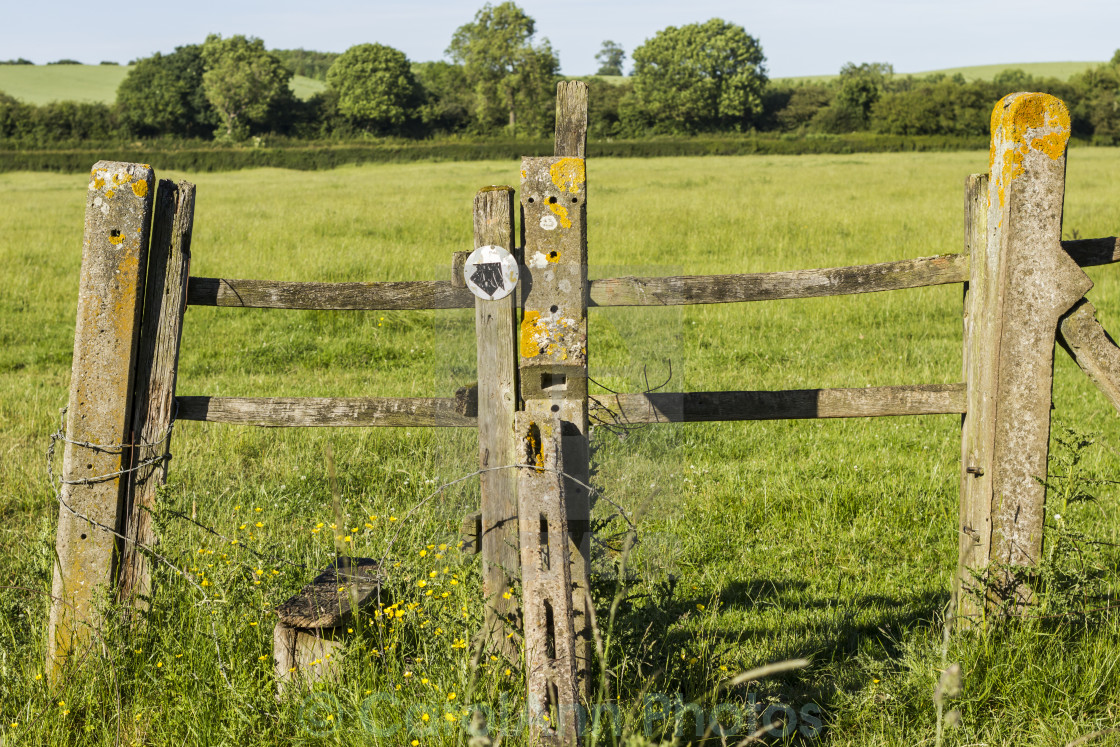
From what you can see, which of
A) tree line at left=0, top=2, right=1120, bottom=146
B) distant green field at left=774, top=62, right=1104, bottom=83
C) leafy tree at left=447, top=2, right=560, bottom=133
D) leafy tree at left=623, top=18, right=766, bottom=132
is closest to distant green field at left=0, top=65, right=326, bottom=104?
tree line at left=0, top=2, right=1120, bottom=146

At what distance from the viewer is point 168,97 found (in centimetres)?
7875

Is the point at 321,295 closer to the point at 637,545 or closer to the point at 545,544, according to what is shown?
the point at 545,544

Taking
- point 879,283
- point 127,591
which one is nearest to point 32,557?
point 127,591

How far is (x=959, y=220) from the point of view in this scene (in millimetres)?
16781

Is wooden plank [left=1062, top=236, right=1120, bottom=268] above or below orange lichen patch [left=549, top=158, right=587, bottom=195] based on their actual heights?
below

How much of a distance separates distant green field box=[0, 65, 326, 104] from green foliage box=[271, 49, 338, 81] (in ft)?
97.1

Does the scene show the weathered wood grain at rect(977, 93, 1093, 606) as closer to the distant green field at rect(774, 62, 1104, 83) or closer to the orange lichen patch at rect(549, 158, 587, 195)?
the orange lichen patch at rect(549, 158, 587, 195)

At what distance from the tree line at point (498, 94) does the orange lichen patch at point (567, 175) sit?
68.2 metres

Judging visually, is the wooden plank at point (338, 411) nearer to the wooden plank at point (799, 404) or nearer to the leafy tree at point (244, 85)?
the wooden plank at point (799, 404)

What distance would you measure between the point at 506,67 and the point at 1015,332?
9195cm

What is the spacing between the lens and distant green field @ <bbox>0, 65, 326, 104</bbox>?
91062mm

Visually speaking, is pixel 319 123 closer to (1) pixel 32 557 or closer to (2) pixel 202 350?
(2) pixel 202 350

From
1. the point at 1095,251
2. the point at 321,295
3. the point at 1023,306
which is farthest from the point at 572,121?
the point at 1095,251

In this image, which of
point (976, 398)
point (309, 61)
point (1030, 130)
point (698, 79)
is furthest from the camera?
point (309, 61)
